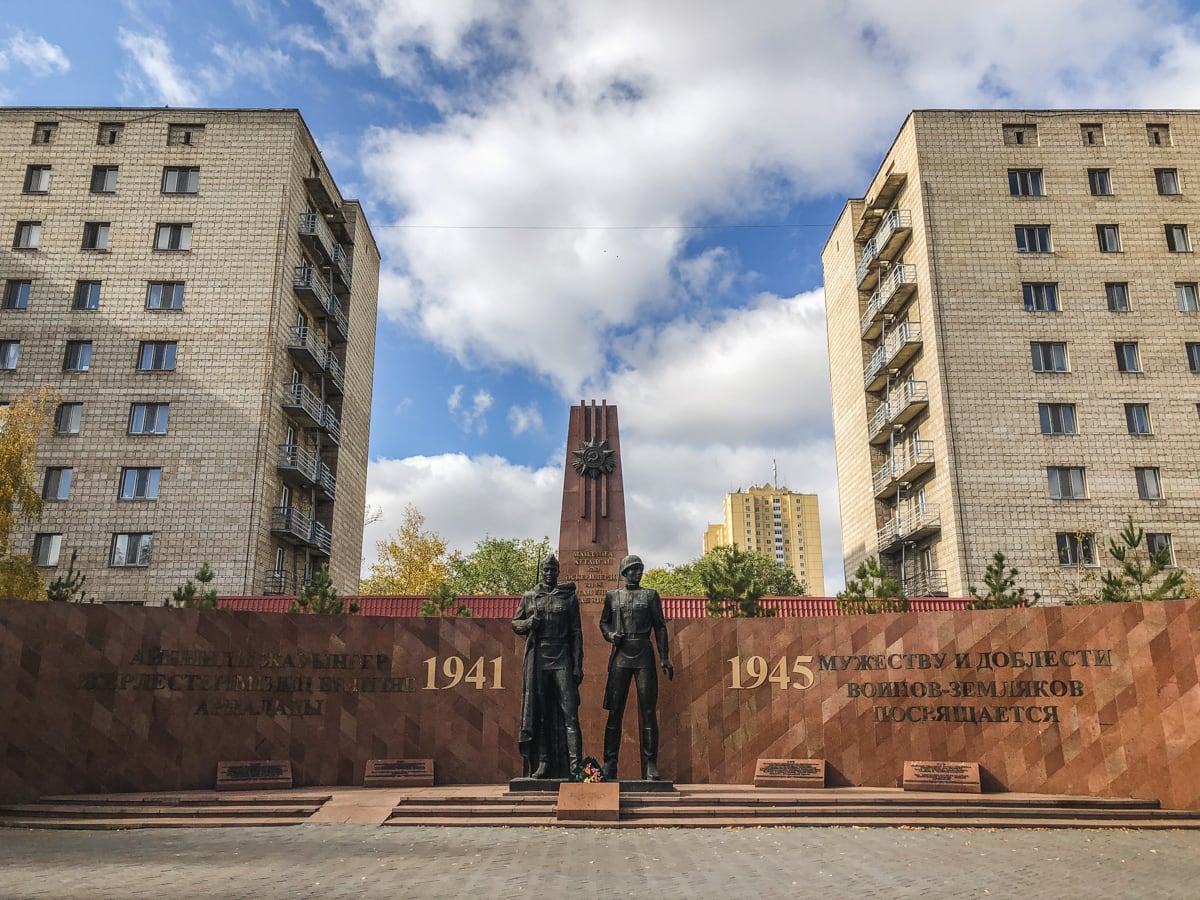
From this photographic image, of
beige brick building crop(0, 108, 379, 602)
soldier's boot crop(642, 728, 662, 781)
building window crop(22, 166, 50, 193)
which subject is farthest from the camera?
building window crop(22, 166, 50, 193)

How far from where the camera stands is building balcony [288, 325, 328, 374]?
117 ft

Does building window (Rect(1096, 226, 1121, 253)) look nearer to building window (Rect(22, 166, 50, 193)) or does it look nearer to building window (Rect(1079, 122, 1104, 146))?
building window (Rect(1079, 122, 1104, 146))

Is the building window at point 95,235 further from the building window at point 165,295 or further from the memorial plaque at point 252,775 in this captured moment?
the memorial plaque at point 252,775

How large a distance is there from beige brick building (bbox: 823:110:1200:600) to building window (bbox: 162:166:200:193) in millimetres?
27428

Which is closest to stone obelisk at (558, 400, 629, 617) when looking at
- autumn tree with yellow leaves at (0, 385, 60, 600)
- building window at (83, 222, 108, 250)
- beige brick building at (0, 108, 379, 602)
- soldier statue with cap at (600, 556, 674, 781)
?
soldier statue with cap at (600, 556, 674, 781)

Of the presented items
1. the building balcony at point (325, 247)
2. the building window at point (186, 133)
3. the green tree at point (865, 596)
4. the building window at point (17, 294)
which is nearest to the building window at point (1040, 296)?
the green tree at point (865, 596)

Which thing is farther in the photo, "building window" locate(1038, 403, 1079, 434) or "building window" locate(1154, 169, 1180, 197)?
"building window" locate(1154, 169, 1180, 197)

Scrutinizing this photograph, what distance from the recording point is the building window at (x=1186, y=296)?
34281 millimetres

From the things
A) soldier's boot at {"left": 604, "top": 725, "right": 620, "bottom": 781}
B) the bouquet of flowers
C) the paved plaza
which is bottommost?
Answer: the paved plaza

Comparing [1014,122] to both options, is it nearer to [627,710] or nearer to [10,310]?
[627,710]

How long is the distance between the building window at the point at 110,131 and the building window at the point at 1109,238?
124 ft

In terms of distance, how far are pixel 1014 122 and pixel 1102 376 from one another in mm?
10650

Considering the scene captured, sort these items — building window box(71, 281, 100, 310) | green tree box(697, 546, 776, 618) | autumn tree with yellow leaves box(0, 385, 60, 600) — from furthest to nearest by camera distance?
building window box(71, 281, 100, 310) < autumn tree with yellow leaves box(0, 385, 60, 600) < green tree box(697, 546, 776, 618)

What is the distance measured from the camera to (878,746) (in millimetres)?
15047
